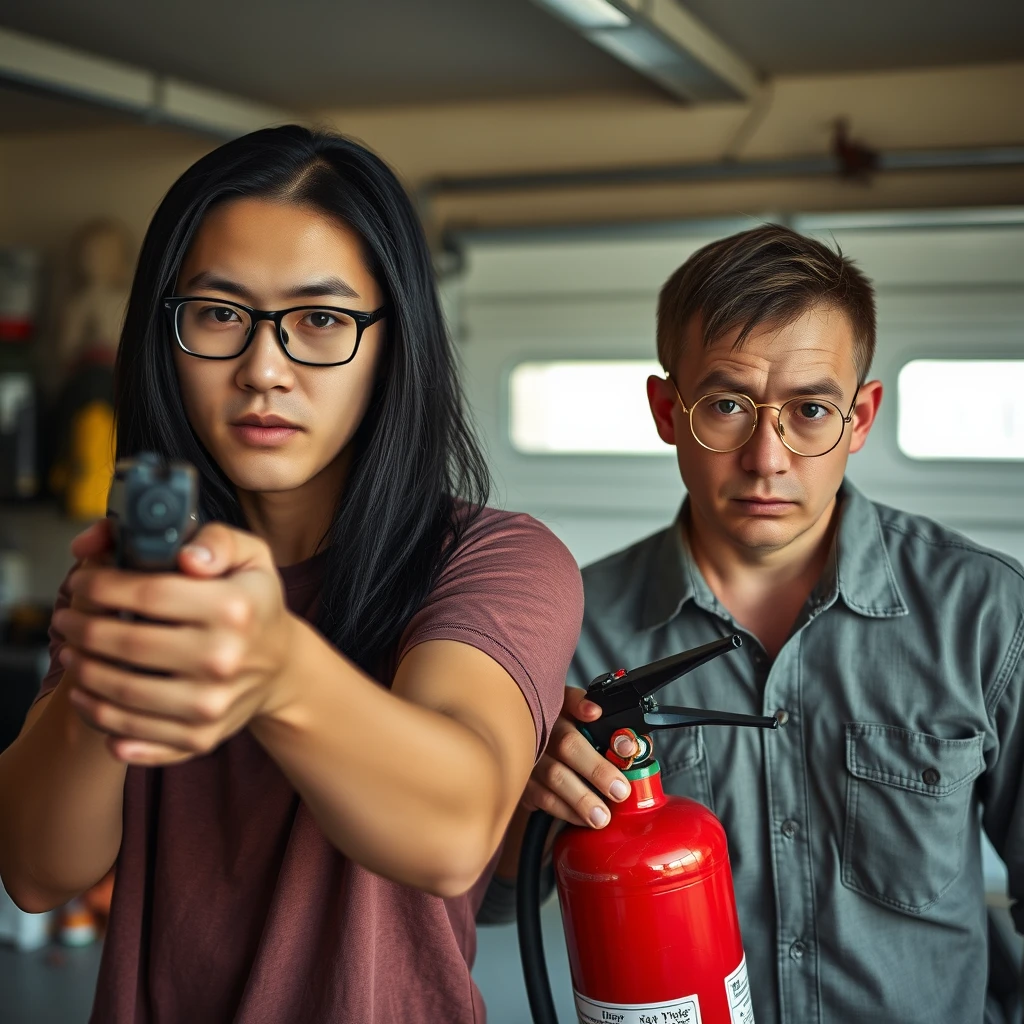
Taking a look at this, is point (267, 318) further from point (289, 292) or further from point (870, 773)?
point (870, 773)

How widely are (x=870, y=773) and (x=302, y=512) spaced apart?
0.73 metres

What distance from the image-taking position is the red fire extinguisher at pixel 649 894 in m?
1.09

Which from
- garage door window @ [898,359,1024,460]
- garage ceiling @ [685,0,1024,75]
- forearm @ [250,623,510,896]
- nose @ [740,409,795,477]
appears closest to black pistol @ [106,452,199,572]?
forearm @ [250,623,510,896]

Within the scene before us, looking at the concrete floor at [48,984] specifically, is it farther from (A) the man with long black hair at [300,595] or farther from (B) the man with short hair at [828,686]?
(B) the man with short hair at [828,686]

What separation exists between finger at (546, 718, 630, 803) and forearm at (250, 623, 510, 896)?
1.01 feet

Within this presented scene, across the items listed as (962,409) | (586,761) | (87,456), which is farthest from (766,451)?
(87,456)

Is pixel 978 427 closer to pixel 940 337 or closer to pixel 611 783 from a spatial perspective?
pixel 940 337

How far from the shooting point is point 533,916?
4.03 ft

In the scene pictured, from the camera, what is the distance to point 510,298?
13.0 ft

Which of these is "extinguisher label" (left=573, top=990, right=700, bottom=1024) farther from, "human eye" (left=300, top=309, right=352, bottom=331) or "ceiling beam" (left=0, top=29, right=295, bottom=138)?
"ceiling beam" (left=0, top=29, right=295, bottom=138)

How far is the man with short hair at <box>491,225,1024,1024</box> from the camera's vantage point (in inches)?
52.6

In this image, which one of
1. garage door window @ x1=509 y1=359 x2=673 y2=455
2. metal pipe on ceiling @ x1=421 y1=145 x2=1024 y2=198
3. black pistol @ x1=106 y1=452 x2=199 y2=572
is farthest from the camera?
garage door window @ x1=509 y1=359 x2=673 y2=455

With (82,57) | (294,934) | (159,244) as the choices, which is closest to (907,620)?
(294,934)

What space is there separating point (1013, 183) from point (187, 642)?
3.46 meters
